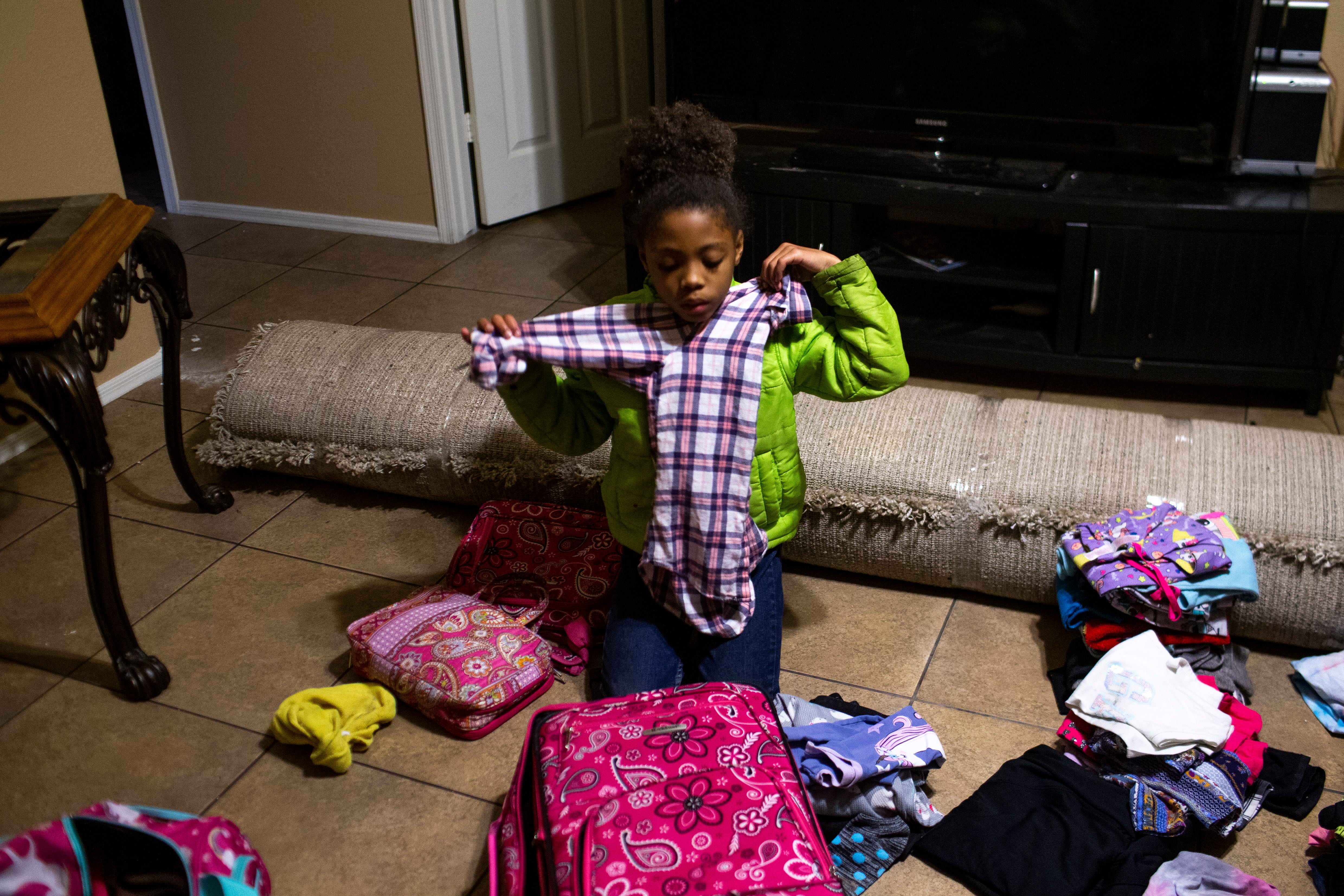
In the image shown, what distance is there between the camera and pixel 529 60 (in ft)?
11.5

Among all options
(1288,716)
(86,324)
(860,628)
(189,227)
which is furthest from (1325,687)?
(189,227)

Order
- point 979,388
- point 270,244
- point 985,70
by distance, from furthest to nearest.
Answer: point 270,244, point 979,388, point 985,70

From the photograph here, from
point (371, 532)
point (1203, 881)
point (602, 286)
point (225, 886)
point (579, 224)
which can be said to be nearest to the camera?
point (225, 886)

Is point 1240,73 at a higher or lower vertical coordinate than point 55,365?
higher

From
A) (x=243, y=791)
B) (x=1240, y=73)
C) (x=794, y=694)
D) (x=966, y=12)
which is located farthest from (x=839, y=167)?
(x=243, y=791)

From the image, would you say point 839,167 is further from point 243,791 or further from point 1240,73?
point 243,791

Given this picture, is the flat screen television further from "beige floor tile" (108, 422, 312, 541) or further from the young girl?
"beige floor tile" (108, 422, 312, 541)

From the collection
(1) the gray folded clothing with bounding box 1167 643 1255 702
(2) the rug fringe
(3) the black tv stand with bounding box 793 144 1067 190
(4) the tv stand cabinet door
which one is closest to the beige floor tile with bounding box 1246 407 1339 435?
(4) the tv stand cabinet door

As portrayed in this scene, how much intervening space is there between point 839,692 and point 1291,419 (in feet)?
4.56

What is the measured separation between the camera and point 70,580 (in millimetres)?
1985

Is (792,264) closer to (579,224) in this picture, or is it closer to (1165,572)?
(1165,572)

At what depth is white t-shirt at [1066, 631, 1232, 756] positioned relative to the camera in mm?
1461

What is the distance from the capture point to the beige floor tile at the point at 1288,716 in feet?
5.07

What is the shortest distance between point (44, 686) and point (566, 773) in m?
0.96
